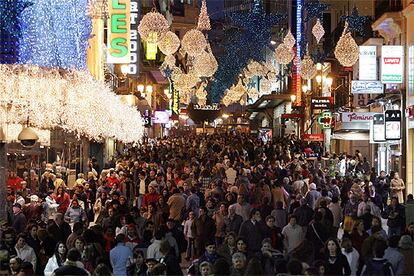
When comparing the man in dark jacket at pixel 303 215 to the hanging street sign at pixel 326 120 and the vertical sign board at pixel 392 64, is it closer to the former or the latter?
the vertical sign board at pixel 392 64

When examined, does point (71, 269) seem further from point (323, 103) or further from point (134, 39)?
point (134, 39)

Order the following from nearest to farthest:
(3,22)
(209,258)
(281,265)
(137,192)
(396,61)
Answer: (281,265)
(209,258)
(3,22)
(137,192)
(396,61)

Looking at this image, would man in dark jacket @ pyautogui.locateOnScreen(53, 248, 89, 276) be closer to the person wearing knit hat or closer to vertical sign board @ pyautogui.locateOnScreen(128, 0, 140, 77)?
the person wearing knit hat

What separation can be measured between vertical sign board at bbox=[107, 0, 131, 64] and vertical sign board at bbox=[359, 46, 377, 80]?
10.0 m

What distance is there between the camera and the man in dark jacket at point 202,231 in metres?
15.6

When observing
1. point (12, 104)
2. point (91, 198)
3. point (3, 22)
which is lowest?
point (91, 198)

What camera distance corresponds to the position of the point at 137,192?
964 inches

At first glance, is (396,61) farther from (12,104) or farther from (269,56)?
(269,56)

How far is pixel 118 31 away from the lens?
37.8m

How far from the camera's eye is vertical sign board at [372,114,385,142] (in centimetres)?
2947

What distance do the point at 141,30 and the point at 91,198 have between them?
20.4 ft

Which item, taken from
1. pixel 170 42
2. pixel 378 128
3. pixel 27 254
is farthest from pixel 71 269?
pixel 170 42

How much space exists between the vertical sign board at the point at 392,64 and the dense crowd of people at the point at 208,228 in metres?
4.20

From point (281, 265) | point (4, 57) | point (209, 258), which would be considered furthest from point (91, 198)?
point (281, 265)
